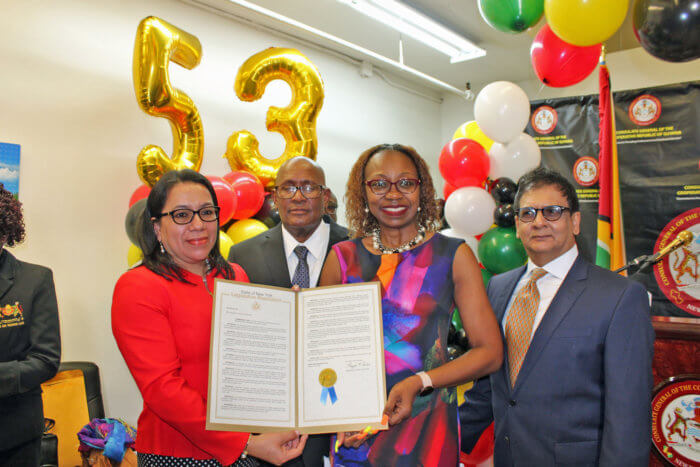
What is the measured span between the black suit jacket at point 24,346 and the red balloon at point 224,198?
4.96 feet

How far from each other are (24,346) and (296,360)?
147 cm

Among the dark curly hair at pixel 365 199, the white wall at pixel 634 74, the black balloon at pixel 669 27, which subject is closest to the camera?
the dark curly hair at pixel 365 199

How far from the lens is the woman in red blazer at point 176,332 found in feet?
4.76

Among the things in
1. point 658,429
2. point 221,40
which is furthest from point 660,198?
point 221,40

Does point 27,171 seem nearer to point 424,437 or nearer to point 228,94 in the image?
point 228,94

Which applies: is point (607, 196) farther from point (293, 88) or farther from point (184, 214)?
point (184, 214)

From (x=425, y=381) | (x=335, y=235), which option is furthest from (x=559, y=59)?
(x=425, y=381)

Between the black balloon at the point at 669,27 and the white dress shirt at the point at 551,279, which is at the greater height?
the black balloon at the point at 669,27

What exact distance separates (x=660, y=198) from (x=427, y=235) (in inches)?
144

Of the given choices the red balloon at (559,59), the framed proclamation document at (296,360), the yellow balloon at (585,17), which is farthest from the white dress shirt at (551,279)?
the red balloon at (559,59)

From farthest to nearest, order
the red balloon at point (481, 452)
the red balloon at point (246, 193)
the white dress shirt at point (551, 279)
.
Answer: the red balloon at point (246, 193) → the red balloon at point (481, 452) → the white dress shirt at point (551, 279)

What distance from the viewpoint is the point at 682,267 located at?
169 inches

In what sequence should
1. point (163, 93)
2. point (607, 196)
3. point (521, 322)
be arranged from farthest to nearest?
1. point (607, 196)
2. point (163, 93)
3. point (521, 322)

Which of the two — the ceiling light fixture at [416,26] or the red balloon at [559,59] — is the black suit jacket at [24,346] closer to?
the ceiling light fixture at [416,26]
